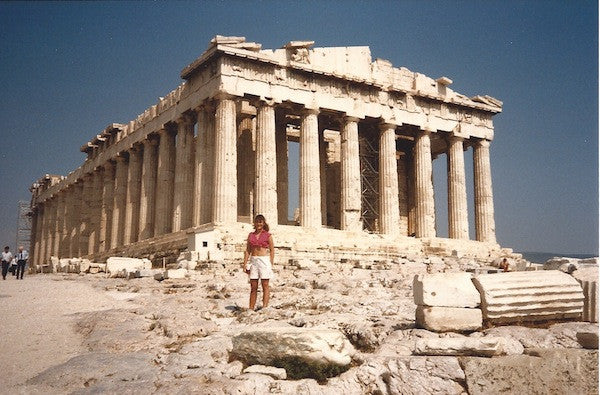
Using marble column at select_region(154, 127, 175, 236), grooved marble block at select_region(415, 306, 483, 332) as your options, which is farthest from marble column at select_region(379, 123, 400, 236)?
grooved marble block at select_region(415, 306, 483, 332)

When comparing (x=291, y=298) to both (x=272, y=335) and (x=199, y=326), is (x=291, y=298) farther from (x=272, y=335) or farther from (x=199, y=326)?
(x=272, y=335)

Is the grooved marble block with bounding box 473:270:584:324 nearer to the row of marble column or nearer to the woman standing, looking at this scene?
the woman standing

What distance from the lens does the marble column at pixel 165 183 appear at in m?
28.0

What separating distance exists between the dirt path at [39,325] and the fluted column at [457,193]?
65.7ft

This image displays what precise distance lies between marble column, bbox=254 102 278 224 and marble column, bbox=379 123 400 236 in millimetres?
5978

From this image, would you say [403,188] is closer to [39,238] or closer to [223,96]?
[223,96]

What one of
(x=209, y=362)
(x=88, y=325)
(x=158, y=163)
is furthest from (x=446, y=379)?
(x=158, y=163)

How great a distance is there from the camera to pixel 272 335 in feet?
24.1

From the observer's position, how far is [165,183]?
28641 mm

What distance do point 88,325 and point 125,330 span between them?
807mm

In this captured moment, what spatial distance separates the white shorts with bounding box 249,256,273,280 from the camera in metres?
11.3

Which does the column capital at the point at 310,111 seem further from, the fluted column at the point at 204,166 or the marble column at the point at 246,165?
the marble column at the point at 246,165

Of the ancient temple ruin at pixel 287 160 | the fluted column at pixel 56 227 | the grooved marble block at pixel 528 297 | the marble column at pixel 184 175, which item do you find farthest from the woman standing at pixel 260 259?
the fluted column at pixel 56 227

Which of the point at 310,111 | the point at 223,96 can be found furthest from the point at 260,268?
the point at 310,111
